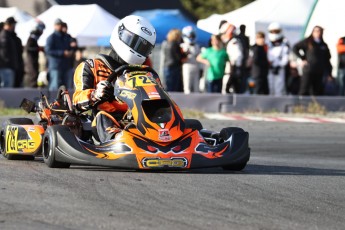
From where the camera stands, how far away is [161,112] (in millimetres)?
8852

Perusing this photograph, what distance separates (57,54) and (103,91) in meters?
10.0

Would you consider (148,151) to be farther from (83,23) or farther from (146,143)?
(83,23)

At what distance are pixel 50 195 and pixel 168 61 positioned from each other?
482 inches

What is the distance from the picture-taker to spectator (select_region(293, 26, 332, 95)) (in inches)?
759

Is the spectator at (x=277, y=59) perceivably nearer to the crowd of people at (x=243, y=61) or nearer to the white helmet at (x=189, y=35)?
the crowd of people at (x=243, y=61)

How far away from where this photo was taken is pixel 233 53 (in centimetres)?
1972

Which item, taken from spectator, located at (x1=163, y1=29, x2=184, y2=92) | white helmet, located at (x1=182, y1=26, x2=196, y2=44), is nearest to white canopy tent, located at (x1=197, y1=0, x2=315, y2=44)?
white helmet, located at (x1=182, y1=26, x2=196, y2=44)

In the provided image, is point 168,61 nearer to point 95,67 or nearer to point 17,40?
point 17,40

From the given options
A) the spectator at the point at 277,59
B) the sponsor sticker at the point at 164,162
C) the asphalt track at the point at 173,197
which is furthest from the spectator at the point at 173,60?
the sponsor sticker at the point at 164,162

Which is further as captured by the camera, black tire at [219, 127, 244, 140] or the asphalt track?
black tire at [219, 127, 244, 140]

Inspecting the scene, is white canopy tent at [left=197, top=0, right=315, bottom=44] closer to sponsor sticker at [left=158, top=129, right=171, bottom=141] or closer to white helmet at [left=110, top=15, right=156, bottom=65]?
white helmet at [left=110, top=15, right=156, bottom=65]

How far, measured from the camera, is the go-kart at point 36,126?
30.9ft

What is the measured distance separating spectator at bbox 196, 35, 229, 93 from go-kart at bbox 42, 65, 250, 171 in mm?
9571

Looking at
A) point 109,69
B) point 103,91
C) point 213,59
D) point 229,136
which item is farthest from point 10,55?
point 229,136
